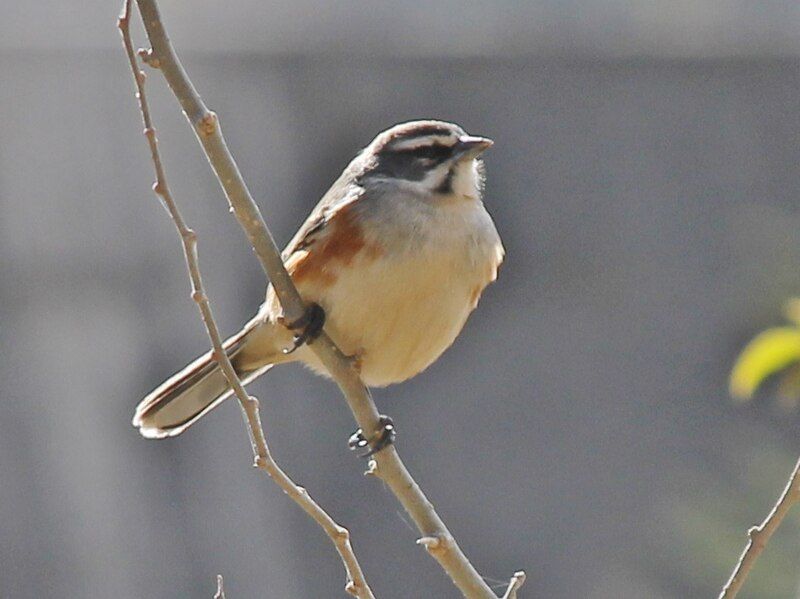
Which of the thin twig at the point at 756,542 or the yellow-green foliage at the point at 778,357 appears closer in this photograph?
the thin twig at the point at 756,542

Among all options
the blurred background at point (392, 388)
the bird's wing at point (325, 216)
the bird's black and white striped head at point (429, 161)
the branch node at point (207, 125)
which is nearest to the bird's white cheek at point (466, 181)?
the bird's black and white striped head at point (429, 161)

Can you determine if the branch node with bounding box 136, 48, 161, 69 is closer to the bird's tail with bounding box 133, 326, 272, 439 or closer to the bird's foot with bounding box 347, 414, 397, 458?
the bird's foot with bounding box 347, 414, 397, 458

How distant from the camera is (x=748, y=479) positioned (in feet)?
18.2

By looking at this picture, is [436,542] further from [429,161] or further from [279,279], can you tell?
[429,161]

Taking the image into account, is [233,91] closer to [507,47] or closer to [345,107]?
[345,107]

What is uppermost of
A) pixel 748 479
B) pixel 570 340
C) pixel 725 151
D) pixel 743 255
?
pixel 725 151

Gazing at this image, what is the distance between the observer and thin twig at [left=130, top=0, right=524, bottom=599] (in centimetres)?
322

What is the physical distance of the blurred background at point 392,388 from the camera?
8180 millimetres

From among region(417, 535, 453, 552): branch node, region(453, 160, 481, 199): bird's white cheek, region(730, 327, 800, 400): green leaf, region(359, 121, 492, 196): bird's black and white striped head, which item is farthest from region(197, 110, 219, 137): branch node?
region(730, 327, 800, 400): green leaf

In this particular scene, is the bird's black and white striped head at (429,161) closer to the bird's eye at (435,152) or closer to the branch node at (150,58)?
the bird's eye at (435,152)

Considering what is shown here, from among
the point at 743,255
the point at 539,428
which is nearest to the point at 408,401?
the point at 539,428

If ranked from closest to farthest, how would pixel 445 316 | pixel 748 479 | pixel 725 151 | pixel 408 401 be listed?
pixel 445 316 → pixel 748 479 → pixel 408 401 → pixel 725 151

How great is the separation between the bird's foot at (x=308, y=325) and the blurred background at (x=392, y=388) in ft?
13.3

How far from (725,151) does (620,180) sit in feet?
2.34
